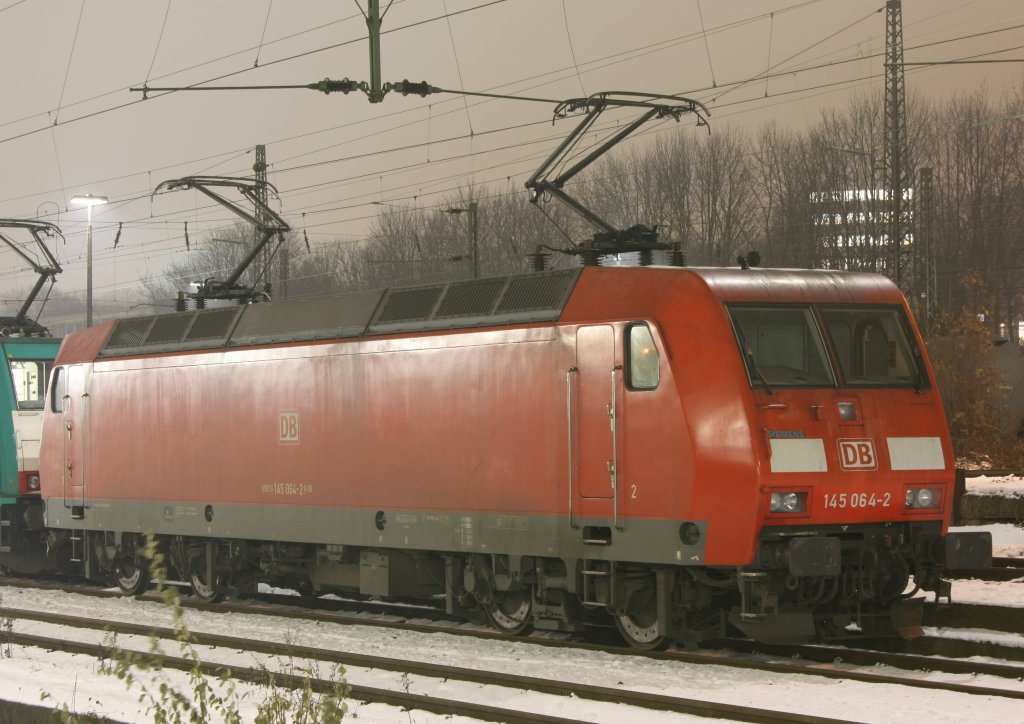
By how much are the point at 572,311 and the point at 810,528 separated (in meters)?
2.84

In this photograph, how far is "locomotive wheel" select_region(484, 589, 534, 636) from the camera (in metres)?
12.8

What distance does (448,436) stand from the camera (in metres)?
13.2

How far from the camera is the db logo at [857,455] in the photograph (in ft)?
35.5

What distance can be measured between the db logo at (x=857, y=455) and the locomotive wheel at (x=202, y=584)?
354 inches

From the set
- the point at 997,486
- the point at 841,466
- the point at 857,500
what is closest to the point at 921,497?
the point at 857,500

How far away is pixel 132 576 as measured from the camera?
18.3m

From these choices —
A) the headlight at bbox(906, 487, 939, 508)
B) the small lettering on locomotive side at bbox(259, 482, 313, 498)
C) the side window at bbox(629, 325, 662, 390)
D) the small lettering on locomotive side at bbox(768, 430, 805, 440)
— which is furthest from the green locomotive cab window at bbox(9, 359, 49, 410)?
the headlight at bbox(906, 487, 939, 508)

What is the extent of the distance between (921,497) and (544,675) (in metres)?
3.52

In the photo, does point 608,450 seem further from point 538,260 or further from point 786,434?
point 538,260

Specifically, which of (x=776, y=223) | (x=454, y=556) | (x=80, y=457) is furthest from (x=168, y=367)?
(x=776, y=223)

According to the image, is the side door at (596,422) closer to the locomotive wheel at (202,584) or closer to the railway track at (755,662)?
the railway track at (755,662)

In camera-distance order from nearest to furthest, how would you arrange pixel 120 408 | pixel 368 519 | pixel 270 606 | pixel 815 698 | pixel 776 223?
1. pixel 815 698
2. pixel 368 519
3. pixel 270 606
4. pixel 120 408
5. pixel 776 223

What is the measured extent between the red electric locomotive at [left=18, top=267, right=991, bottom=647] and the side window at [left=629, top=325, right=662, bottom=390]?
2 centimetres

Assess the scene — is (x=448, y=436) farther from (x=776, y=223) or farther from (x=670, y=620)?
(x=776, y=223)
